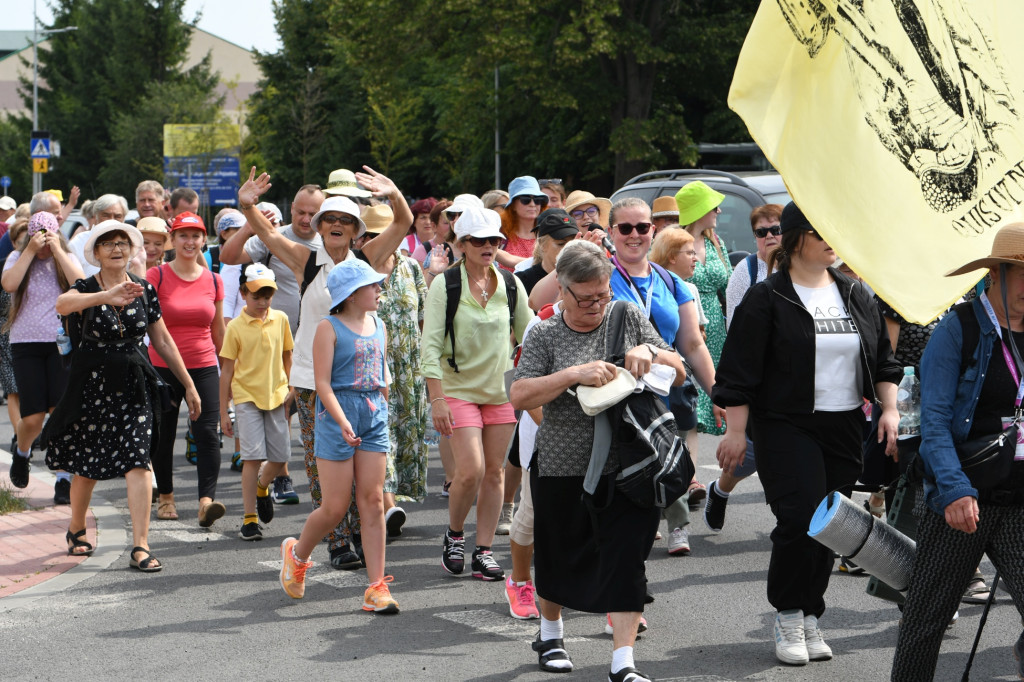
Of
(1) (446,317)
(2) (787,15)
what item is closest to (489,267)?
(1) (446,317)

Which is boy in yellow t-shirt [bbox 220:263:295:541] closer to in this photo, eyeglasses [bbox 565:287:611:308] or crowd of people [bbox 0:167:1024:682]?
crowd of people [bbox 0:167:1024:682]

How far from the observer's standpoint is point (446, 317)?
7113mm

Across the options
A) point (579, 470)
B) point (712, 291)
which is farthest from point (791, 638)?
point (712, 291)

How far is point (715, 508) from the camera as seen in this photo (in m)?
7.59

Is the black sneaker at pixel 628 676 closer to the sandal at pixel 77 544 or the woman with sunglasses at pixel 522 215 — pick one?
the sandal at pixel 77 544

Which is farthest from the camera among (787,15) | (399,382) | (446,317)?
(399,382)

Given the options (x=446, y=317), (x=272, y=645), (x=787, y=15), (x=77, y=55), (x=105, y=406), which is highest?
(x=77, y=55)

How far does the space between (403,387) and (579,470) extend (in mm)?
2784

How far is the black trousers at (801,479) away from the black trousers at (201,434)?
4.32 meters

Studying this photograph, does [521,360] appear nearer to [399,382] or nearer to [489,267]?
[489,267]

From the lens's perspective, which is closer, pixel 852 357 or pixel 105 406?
pixel 852 357

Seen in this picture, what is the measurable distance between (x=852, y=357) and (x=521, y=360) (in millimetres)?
1377

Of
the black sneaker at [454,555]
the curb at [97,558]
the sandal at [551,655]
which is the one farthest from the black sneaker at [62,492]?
the sandal at [551,655]

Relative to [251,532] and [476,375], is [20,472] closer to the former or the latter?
[251,532]
